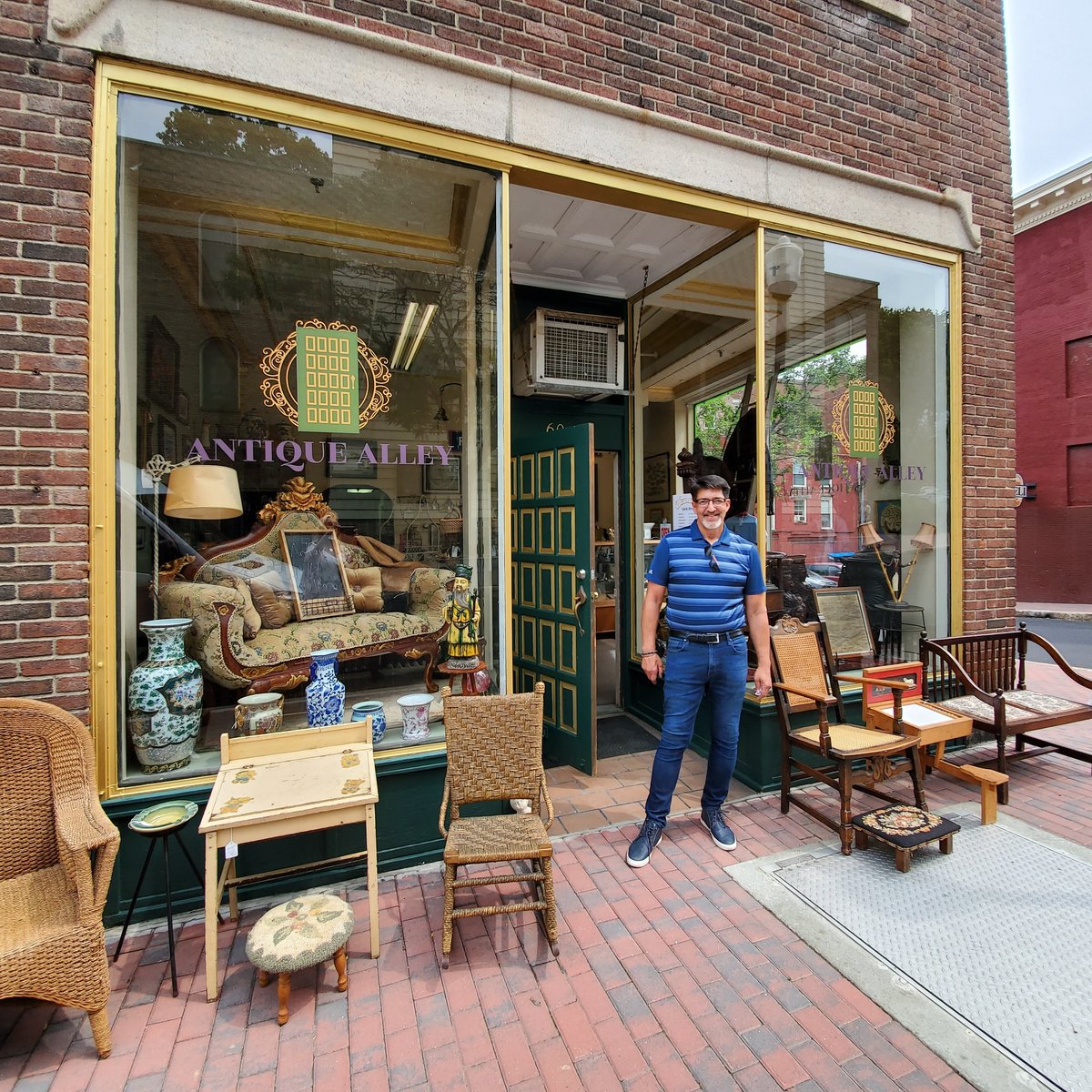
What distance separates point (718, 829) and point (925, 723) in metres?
1.53

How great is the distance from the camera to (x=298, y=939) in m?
2.10

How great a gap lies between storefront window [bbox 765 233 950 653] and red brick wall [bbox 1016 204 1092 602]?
12.7 m

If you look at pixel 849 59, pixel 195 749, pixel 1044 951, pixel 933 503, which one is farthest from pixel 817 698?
pixel 849 59

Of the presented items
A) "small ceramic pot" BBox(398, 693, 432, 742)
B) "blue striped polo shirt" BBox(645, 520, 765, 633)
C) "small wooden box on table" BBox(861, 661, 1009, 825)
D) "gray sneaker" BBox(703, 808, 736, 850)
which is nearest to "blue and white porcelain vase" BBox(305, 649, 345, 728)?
"small ceramic pot" BBox(398, 693, 432, 742)

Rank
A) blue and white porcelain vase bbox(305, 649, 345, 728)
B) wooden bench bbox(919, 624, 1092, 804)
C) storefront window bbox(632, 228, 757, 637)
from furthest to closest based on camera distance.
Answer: storefront window bbox(632, 228, 757, 637)
wooden bench bbox(919, 624, 1092, 804)
blue and white porcelain vase bbox(305, 649, 345, 728)

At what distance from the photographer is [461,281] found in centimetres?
389

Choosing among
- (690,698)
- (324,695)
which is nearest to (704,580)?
(690,698)

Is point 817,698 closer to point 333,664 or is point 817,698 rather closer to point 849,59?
point 333,664

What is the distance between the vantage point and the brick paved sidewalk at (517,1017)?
1.86 metres

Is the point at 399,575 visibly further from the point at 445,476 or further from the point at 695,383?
the point at 695,383

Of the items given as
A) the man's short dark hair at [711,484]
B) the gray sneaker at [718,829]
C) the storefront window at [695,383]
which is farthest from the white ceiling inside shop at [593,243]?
the gray sneaker at [718,829]

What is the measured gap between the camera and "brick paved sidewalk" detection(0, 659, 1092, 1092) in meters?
1.86

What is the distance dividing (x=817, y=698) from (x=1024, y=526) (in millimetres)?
15721

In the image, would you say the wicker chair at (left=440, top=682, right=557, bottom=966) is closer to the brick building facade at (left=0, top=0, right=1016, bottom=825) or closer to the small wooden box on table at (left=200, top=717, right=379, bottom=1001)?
the small wooden box on table at (left=200, top=717, right=379, bottom=1001)
